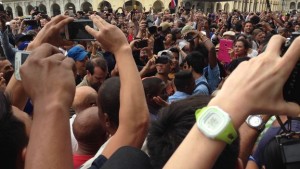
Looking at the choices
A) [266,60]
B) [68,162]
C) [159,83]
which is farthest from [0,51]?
[266,60]

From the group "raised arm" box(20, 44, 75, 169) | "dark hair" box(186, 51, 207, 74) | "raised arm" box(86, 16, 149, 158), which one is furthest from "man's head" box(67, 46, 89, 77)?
"raised arm" box(20, 44, 75, 169)

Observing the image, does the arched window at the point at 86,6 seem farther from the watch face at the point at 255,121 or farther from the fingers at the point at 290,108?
the fingers at the point at 290,108

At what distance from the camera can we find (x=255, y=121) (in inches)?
67.3

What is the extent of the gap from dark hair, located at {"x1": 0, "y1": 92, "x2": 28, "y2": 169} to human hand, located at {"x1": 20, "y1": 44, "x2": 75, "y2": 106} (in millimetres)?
174

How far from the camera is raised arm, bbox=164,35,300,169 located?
93 cm

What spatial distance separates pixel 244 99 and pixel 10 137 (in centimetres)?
86

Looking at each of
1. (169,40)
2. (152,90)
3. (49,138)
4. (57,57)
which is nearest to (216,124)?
(49,138)

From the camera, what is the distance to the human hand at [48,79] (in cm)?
117

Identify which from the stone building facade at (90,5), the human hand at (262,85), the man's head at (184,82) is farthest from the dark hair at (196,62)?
the stone building facade at (90,5)

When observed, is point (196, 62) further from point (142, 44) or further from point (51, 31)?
point (51, 31)

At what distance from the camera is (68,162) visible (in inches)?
43.6

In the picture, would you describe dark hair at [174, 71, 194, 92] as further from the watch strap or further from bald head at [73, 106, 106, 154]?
the watch strap

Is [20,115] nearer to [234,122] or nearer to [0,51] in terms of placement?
[234,122]

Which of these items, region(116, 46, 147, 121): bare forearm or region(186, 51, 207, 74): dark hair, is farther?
region(186, 51, 207, 74): dark hair
